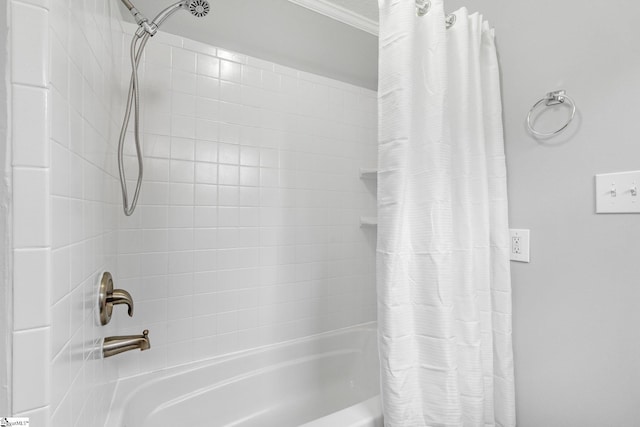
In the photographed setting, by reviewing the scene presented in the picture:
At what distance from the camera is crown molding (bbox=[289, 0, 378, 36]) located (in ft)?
4.60

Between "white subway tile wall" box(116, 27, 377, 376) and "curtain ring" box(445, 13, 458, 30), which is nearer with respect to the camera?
"curtain ring" box(445, 13, 458, 30)

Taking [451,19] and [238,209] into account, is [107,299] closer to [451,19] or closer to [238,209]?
[238,209]

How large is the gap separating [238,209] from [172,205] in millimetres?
319

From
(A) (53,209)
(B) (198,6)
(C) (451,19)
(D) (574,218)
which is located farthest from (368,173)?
(A) (53,209)

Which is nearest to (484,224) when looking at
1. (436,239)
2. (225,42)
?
(436,239)

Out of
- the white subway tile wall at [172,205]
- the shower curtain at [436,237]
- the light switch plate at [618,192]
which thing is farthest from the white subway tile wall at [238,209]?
the light switch plate at [618,192]

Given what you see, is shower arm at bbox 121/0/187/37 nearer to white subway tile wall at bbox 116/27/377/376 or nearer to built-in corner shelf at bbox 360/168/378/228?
white subway tile wall at bbox 116/27/377/376

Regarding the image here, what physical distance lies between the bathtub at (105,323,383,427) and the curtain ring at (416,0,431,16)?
54.3 inches

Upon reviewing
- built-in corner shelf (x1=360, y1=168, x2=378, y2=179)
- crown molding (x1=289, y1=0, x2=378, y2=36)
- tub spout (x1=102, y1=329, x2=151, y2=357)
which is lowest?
tub spout (x1=102, y1=329, x2=151, y2=357)

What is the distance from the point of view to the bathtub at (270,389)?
1225mm

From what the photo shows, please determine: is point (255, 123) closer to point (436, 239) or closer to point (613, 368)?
point (436, 239)

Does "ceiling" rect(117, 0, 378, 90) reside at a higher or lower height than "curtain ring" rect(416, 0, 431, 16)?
higher

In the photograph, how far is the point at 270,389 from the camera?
5.28 ft

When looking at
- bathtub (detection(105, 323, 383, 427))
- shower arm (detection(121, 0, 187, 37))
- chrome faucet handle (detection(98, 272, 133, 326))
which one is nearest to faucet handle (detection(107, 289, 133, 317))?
chrome faucet handle (detection(98, 272, 133, 326))
